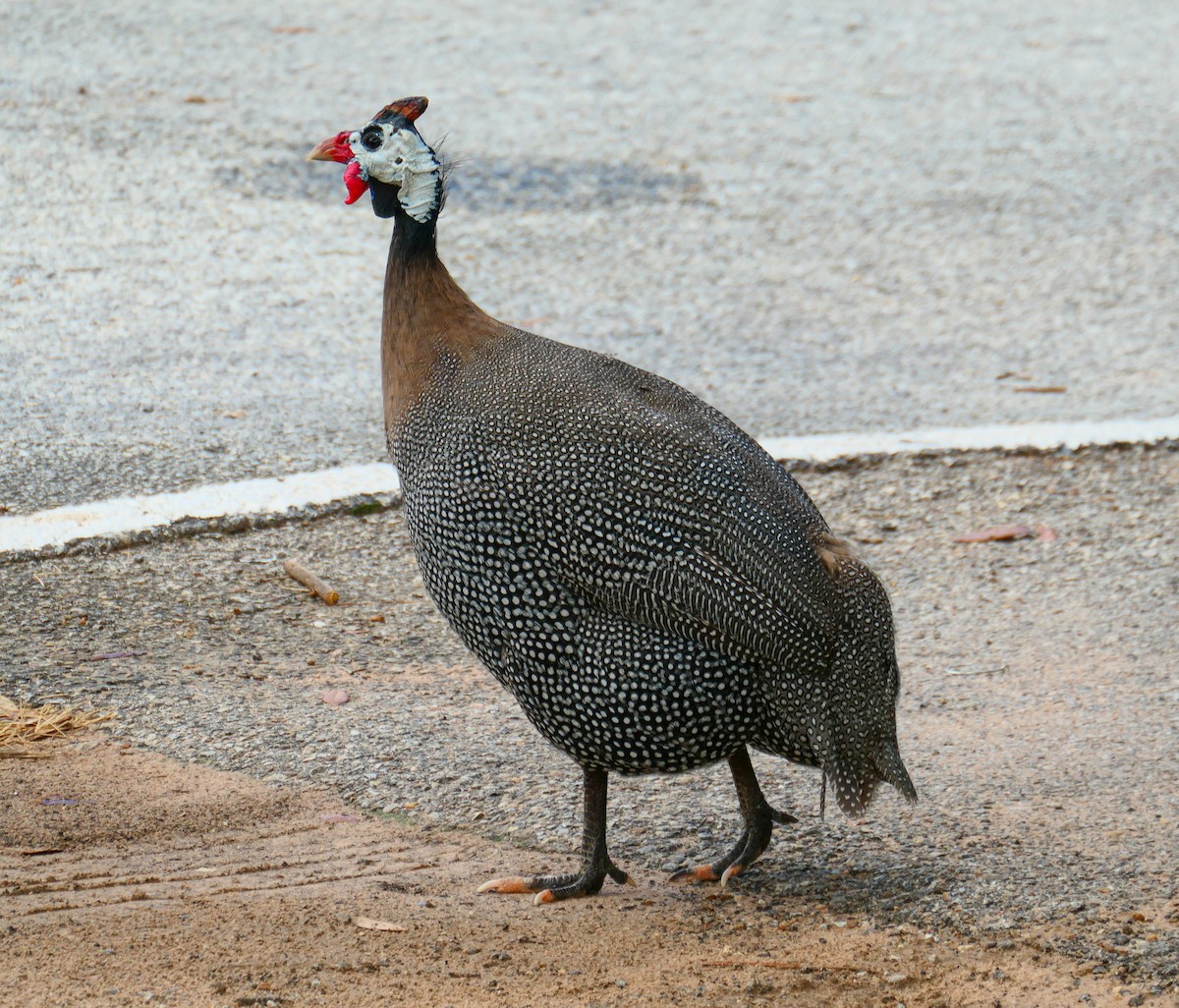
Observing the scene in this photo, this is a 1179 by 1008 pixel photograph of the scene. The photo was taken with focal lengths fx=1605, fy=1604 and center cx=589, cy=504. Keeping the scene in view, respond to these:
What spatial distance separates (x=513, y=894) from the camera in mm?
3570

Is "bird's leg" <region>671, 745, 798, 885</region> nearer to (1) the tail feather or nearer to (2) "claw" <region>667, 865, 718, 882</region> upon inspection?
(2) "claw" <region>667, 865, 718, 882</region>

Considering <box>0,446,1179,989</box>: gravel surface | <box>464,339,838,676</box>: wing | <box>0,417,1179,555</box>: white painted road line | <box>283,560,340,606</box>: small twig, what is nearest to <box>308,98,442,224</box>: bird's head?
<box>464,339,838,676</box>: wing

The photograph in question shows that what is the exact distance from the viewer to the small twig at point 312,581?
5.04 metres

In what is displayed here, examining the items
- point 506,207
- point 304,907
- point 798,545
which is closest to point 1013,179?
point 506,207

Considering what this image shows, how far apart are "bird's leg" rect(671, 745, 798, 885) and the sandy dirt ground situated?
0.06 m

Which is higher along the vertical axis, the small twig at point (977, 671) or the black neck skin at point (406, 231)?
the black neck skin at point (406, 231)

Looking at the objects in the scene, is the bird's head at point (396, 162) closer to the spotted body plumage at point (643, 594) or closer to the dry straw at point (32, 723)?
the spotted body plumage at point (643, 594)

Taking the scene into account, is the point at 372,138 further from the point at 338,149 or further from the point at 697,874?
the point at 697,874

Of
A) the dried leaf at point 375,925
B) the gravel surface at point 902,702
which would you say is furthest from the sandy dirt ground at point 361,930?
the gravel surface at point 902,702

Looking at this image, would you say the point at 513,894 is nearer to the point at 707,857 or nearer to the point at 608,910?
the point at 608,910

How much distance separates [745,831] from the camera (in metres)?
3.73

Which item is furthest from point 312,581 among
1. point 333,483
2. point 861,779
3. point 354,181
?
point 861,779

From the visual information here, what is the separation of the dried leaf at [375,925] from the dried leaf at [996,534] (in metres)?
2.94

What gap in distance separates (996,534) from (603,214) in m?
3.56
